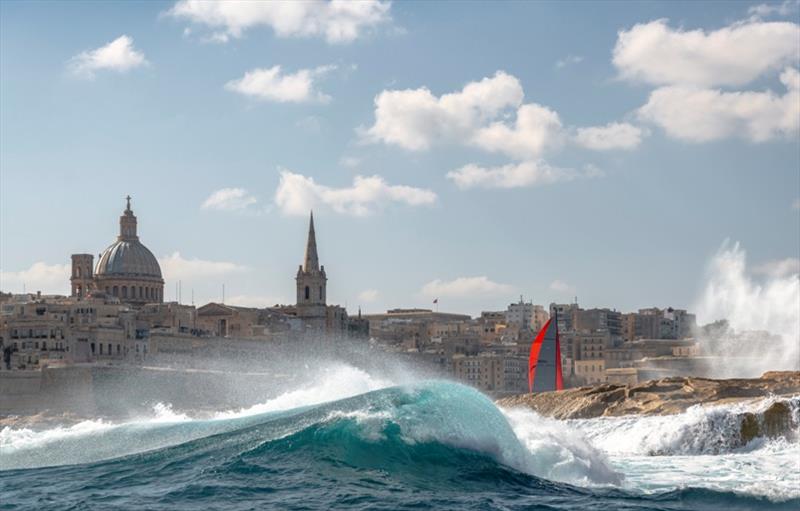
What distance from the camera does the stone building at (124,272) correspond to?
431 ft

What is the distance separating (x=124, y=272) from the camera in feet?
433

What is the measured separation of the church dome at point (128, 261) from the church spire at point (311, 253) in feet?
46.3

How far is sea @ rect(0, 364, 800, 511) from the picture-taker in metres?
22.7

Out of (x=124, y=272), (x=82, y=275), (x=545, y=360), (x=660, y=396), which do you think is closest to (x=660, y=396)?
(x=660, y=396)

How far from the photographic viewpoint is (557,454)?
25.7m

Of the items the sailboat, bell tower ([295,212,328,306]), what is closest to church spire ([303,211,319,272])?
bell tower ([295,212,328,306])

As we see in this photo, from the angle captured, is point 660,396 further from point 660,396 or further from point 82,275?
point 82,275

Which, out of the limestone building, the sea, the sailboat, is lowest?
the sea

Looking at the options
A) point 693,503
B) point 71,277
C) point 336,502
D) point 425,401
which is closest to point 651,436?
point 425,401

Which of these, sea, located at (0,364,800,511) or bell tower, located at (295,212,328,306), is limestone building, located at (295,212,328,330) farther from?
sea, located at (0,364,800,511)

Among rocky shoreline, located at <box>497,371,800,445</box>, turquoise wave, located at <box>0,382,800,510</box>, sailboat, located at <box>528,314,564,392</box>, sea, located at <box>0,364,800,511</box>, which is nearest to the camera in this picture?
turquoise wave, located at <box>0,382,800,510</box>

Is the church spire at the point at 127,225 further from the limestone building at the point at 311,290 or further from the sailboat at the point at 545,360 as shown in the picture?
the sailboat at the point at 545,360

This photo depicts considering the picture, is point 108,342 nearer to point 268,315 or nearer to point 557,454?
point 268,315

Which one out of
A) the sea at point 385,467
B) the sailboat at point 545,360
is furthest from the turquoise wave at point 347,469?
the sailboat at point 545,360
